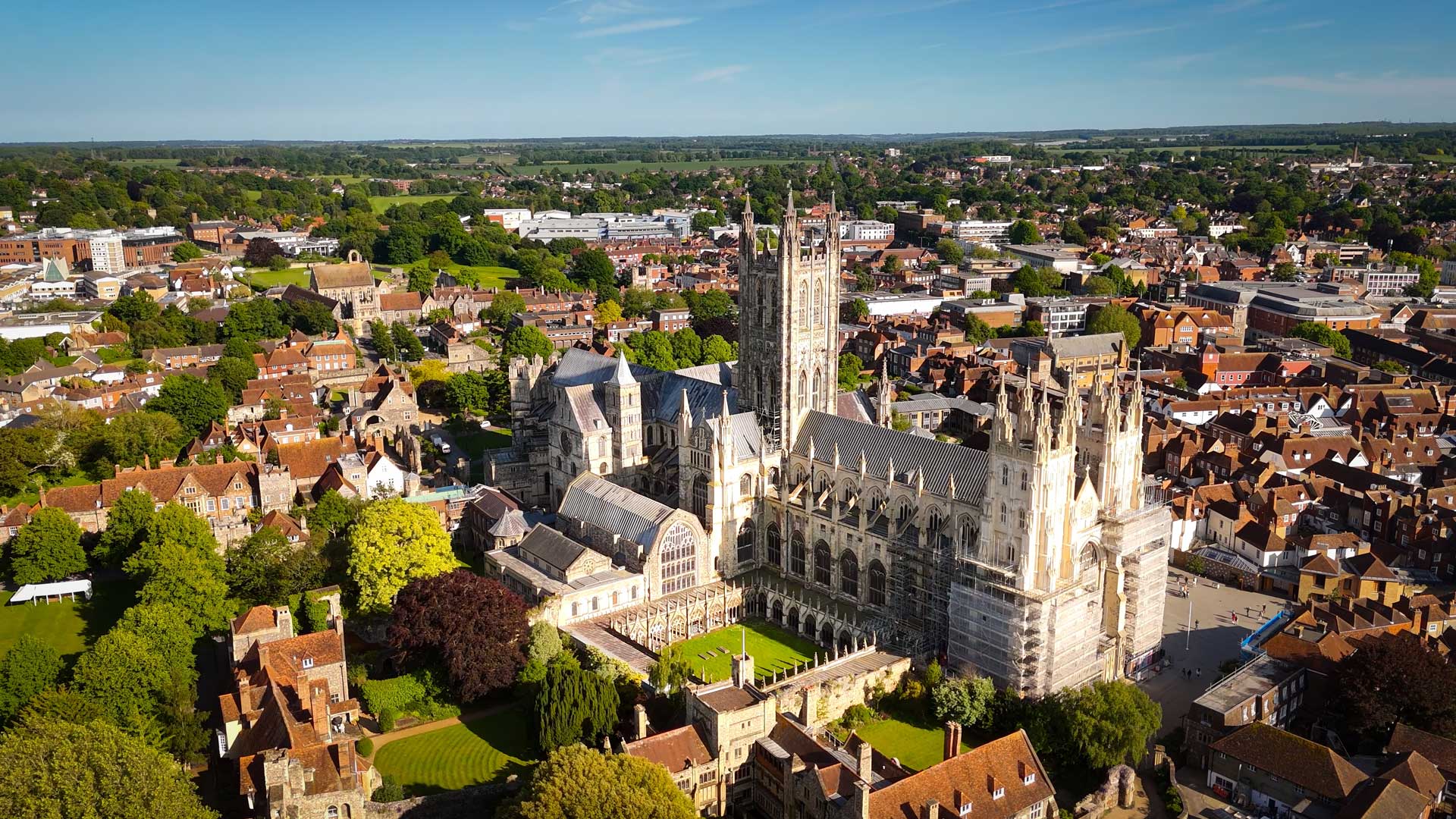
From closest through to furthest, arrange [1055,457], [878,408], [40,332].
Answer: [1055,457] → [878,408] → [40,332]

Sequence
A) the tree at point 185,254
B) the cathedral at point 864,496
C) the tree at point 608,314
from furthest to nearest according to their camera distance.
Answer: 1. the tree at point 185,254
2. the tree at point 608,314
3. the cathedral at point 864,496

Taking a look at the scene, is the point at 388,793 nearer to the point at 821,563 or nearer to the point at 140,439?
the point at 821,563

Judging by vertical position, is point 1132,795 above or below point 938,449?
below

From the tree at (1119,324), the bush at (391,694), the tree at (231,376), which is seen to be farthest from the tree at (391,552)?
the tree at (1119,324)

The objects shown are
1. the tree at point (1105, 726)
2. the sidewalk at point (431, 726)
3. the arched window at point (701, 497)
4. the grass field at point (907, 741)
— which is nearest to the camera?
the tree at point (1105, 726)

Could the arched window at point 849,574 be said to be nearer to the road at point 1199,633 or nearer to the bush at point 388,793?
the road at point 1199,633

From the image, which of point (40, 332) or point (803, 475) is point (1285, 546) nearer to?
point (803, 475)

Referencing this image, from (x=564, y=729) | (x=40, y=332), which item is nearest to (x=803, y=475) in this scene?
(x=564, y=729)
